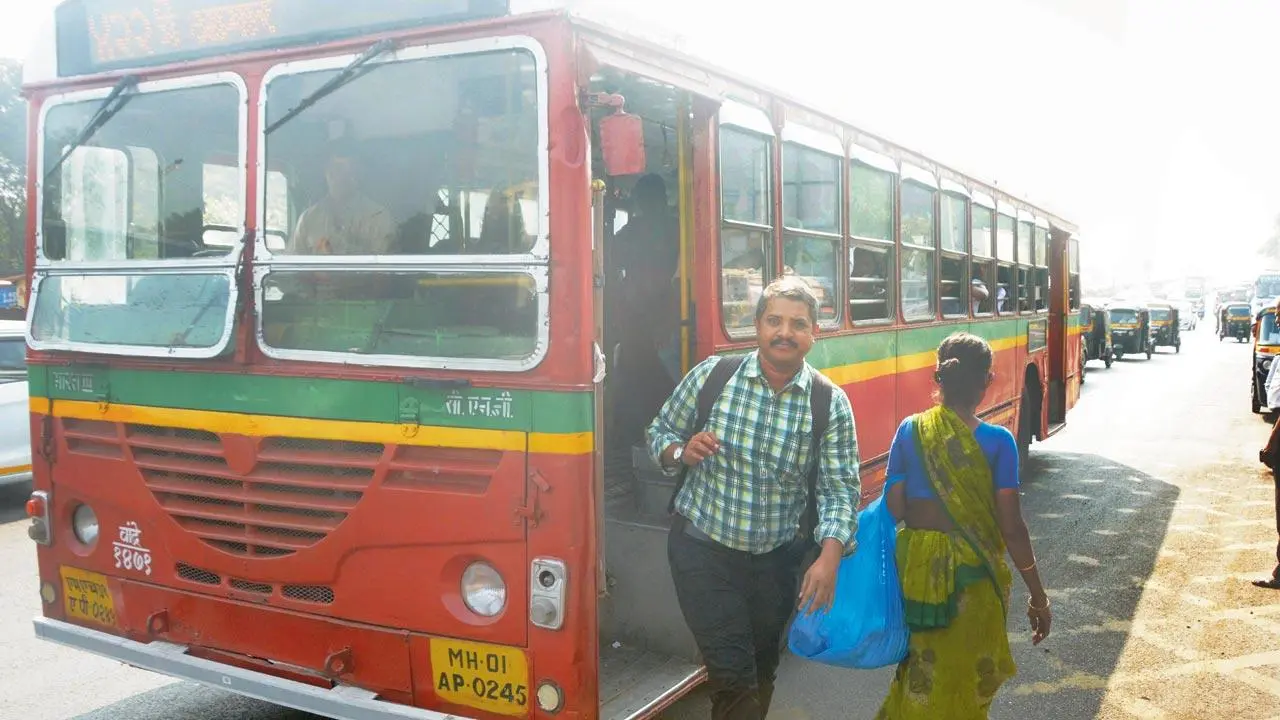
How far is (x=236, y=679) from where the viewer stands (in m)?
3.76

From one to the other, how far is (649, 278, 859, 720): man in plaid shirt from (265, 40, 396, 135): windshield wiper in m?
1.55

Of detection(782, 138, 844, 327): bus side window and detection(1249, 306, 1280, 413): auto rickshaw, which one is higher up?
detection(782, 138, 844, 327): bus side window

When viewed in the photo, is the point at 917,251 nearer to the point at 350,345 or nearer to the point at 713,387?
the point at 713,387

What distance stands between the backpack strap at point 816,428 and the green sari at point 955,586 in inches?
12.3

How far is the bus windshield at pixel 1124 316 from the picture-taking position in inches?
1328

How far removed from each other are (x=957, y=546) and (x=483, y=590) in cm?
158

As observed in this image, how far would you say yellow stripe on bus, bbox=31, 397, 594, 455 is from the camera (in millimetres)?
3496

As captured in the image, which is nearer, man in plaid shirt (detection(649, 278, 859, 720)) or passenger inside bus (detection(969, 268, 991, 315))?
man in plaid shirt (detection(649, 278, 859, 720))

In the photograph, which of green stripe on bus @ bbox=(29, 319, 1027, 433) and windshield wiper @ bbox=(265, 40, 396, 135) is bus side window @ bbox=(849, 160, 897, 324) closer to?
green stripe on bus @ bbox=(29, 319, 1027, 433)

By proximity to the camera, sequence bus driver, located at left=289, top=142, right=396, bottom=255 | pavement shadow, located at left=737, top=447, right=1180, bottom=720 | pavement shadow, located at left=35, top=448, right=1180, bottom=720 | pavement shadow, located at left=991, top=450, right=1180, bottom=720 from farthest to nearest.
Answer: pavement shadow, located at left=991, top=450, right=1180, bottom=720
pavement shadow, located at left=737, top=447, right=1180, bottom=720
pavement shadow, located at left=35, top=448, right=1180, bottom=720
bus driver, located at left=289, top=142, right=396, bottom=255

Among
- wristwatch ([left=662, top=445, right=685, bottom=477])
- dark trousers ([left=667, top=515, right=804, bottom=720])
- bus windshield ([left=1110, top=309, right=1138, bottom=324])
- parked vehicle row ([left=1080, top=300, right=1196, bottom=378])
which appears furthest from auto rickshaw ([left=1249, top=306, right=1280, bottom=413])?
bus windshield ([left=1110, top=309, right=1138, bottom=324])

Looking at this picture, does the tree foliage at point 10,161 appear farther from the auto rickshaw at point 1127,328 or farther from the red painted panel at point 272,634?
the auto rickshaw at point 1127,328

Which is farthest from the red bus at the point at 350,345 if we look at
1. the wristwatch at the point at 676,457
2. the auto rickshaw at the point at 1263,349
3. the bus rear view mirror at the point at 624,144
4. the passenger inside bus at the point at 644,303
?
the auto rickshaw at the point at 1263,349

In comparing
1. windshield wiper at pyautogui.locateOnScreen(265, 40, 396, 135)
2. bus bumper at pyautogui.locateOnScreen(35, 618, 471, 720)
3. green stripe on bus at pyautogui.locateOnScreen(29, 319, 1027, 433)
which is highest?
windshield wiper at pyautogui.locateOnScreen(265, 40, 396, 135)
